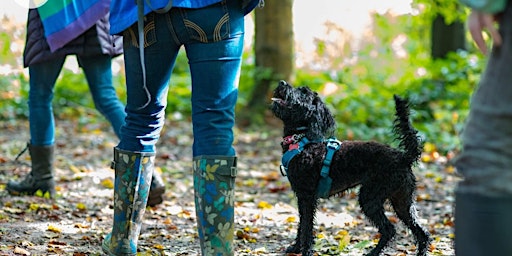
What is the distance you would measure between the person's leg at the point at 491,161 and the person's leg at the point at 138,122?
4.76 ft

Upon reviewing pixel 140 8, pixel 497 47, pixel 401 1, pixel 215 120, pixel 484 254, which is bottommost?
pixel 484 254

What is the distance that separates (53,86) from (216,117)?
228cm

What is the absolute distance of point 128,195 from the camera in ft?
11.3

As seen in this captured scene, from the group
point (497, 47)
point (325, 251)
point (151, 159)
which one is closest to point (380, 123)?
point (325, 251)

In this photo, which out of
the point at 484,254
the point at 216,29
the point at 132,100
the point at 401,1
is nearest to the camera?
the point at 484,254

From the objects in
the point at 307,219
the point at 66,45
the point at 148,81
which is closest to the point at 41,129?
the point at 66,45

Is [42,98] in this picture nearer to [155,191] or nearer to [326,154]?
[155,191]

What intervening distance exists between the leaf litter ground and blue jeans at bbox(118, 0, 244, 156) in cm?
119

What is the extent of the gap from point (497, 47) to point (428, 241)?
1940mm

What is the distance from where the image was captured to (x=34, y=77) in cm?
493

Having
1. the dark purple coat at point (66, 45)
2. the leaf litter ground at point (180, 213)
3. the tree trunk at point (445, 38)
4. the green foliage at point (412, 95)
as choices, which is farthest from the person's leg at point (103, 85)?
the tree trunk at point (445, 38)

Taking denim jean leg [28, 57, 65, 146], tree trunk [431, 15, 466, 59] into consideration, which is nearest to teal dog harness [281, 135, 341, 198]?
denim jean leg [28, 57, 65, 146]

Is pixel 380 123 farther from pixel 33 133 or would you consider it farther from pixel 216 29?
pixel 216 29

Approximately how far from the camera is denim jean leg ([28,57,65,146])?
488cm
